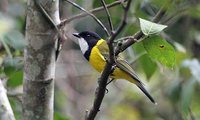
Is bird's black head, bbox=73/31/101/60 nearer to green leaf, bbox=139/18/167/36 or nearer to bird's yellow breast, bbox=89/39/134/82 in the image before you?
bird's yellow breast, bbox=89/39/134/82

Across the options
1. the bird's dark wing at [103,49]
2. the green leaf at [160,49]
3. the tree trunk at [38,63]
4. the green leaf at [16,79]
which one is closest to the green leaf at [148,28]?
the green leaf at [160,49]

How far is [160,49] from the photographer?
2033 mm

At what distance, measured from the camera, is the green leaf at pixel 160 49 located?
6.58 ft

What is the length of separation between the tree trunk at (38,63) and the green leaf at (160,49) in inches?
17.1

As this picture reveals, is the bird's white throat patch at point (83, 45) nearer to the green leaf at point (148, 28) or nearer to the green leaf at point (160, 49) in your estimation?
the green leaf at point (160, 49)

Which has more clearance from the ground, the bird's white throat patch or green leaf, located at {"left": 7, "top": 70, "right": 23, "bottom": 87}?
green leaf, located at {"left": 7, "top": 70, "right": 23, "bottom": 87}

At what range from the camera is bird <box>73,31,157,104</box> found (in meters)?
3.19

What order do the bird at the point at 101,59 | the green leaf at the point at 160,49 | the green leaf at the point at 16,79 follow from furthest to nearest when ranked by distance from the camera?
the bird at the point at 101,59, the green leaf at the point at 16,79, the green leaf at the point at 160,49

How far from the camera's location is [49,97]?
2271mm

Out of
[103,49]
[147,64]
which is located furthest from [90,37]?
[147,64]

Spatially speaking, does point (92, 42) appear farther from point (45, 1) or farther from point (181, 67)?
point (45, 1)

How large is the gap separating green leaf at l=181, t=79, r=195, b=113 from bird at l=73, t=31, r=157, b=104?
0.19 meters

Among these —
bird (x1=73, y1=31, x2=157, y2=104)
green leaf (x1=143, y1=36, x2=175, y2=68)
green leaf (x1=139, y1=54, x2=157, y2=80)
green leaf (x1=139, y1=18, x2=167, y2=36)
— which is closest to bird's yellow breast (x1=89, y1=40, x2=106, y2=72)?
bird (x1=73, y1=31, x2=157, y2=104)

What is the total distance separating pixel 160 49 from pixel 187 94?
116 cm
